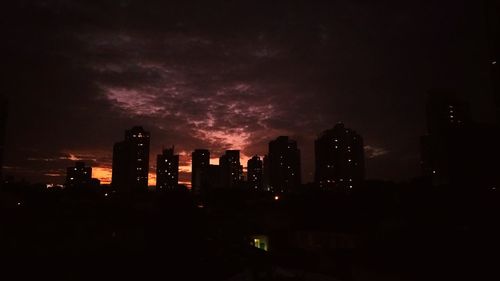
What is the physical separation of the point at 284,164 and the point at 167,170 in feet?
160

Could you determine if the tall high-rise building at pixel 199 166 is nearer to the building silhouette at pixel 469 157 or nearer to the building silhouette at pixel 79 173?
the building silhouette at pixel 79 173

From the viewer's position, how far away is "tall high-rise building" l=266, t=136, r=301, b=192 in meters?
147

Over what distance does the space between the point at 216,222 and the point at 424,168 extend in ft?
274

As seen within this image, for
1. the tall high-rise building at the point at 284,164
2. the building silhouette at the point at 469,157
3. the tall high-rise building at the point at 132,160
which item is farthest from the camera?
the tall high-rise building at the point at 284,164

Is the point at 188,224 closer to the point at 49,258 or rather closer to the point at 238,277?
the point at 49,258

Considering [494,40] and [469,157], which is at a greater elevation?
[494,40]

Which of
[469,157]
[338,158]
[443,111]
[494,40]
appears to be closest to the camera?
[494,40]

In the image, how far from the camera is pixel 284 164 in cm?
14975

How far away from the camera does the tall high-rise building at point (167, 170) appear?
6265 inches

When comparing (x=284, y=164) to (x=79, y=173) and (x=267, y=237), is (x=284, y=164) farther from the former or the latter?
(x=267, y=237)

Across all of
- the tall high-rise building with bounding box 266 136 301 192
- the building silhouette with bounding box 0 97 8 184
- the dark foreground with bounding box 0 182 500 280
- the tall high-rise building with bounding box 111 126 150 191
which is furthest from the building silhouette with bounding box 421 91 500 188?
the tall high-rise building with bounding box 111 126 150 191

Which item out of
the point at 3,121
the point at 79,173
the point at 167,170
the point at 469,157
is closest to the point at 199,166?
the point at 167,170

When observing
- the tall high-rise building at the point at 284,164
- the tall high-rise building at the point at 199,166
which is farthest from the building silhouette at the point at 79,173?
the tall high-rise building at the point at 284,164

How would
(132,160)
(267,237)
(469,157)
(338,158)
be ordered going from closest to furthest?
(267,237) < (469,157) < (338,158) < (132,160)
